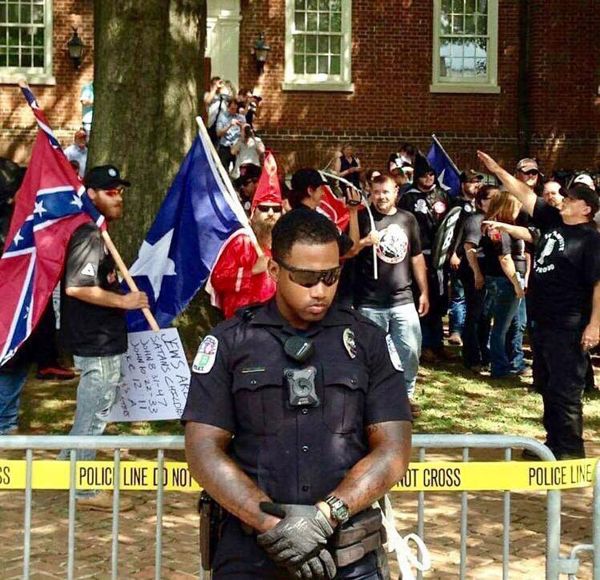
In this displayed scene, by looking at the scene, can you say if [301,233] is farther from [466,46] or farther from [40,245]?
[466,46]

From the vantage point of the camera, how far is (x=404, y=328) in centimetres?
987

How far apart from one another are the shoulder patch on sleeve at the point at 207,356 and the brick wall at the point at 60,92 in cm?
2058

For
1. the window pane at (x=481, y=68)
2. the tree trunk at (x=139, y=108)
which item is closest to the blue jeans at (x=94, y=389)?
the tree trunk at (x=139, y=108)

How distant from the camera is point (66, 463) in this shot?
4.95m

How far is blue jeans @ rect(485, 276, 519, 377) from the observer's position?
12016 millimetres

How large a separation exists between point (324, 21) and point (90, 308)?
18317 millimetres

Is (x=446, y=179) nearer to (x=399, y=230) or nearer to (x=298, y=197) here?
(x=399, y=230)

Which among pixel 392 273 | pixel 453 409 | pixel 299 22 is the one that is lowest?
pixel 453 409

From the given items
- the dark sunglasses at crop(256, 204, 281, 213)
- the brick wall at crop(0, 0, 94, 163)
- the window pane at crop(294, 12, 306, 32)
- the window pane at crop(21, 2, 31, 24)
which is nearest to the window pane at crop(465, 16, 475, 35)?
the window pane at crop(294, 12, 306, 32)

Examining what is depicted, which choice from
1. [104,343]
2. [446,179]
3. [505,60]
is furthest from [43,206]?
[505,60]

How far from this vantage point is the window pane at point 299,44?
24.8 m

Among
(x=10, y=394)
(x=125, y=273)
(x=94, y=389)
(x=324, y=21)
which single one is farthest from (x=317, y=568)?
(x=324, y=21)

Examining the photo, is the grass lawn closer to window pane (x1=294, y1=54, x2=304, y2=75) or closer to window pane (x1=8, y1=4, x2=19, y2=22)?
window pane (x1=294, y1=54, x2=304, y2=75)

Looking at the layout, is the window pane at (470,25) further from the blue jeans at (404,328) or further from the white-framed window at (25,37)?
the blue jeans at (404,328)
